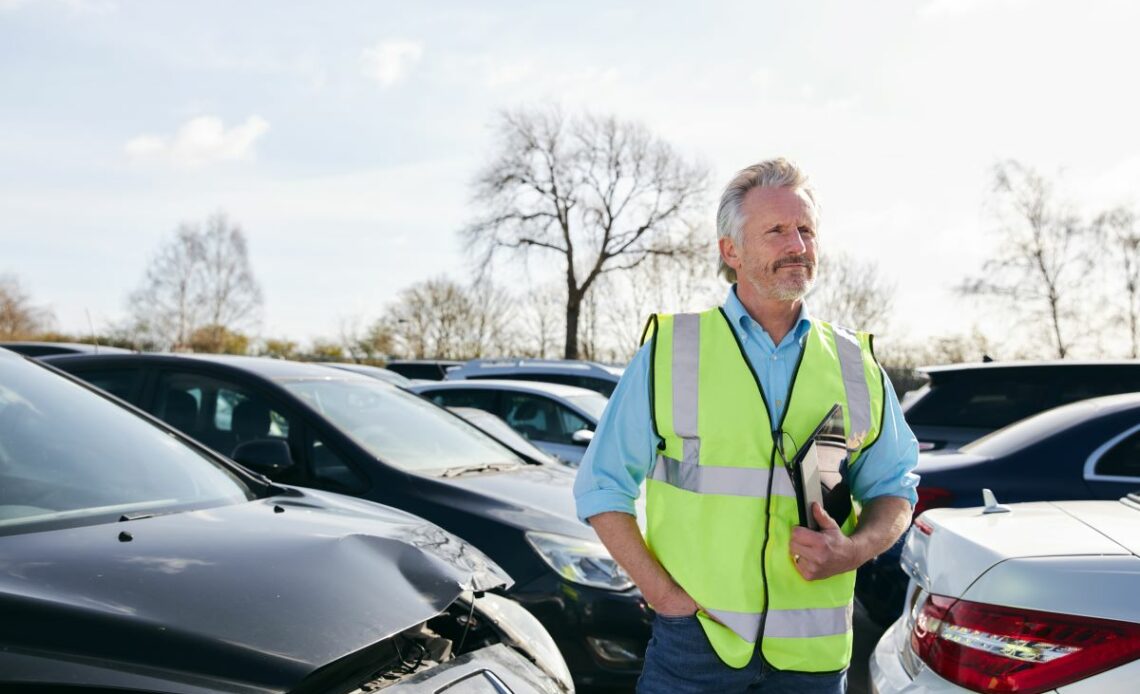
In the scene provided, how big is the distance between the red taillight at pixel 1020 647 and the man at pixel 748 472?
0.33 metres

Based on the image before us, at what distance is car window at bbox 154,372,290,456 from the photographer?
4.43 m

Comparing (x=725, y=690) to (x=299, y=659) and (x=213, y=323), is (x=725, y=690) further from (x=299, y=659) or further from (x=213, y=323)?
(x=213, y=323)

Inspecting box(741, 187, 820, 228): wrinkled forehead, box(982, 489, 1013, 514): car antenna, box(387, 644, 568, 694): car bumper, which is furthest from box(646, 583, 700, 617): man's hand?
box(982, 489, 1013, 514): car antenna

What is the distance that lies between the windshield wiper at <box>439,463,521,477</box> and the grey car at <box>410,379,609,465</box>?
321cm

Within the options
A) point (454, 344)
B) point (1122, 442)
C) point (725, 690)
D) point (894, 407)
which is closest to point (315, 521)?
point (725, 690)

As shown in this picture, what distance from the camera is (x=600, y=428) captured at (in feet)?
6.85

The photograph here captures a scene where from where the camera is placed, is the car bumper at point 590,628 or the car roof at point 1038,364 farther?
the car roof at point 1038,364

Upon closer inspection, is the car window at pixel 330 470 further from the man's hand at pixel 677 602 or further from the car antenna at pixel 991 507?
the car antenna at pixel 991 507

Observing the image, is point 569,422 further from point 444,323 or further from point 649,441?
point 444,323

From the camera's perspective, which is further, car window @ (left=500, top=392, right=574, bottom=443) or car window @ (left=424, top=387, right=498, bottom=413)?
car window @ (left=424, top=387, right=498, bottom=413)

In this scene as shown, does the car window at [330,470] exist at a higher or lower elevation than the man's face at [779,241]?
lower

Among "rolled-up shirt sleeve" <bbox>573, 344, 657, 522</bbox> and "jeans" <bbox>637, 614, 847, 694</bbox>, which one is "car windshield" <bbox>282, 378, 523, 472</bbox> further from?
"jeans" <bbox>637, 614, 847, 694</bbox>

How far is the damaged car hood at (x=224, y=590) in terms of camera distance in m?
1.67

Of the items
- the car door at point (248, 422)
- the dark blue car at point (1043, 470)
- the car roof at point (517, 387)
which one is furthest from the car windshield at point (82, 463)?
the car roof at point (517, 387)
